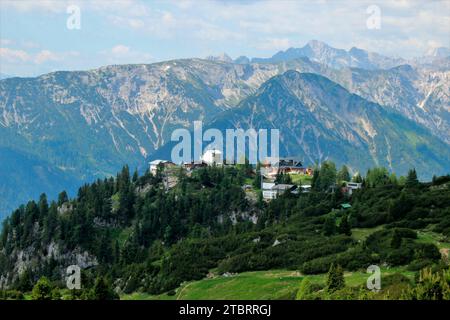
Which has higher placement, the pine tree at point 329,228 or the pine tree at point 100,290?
the pine tree at point 329,228

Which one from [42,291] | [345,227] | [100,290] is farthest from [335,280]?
[345,227]

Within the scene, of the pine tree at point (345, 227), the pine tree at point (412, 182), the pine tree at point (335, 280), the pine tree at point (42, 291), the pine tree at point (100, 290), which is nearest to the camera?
the pine tree at point (335, 280)

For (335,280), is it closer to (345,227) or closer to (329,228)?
(345,227)

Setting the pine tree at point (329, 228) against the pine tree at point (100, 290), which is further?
the pine tree at point (329, 228)

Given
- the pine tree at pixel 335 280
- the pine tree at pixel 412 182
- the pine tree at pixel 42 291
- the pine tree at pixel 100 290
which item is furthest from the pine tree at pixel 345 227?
the pine tree at pixel 42 291

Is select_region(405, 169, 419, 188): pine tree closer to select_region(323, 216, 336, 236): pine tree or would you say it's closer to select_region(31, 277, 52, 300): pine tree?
select_region(323, 216, 336, 236): pine tree

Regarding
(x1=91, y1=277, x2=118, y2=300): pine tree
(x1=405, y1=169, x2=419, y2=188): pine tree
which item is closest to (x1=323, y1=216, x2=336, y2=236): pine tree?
(x1=405, y1=169, x2=419, y2=188): pine tree

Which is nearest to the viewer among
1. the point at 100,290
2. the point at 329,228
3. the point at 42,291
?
the point at 42,291

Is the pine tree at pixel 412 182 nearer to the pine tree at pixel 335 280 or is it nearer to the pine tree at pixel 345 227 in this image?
the pine tree at pixel 345 227

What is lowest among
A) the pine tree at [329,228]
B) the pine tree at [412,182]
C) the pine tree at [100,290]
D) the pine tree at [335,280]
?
the pine tree at [100,290]

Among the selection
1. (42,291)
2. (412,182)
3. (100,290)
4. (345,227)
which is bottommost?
(100,290)

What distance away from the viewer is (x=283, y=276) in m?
83.1
